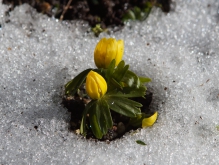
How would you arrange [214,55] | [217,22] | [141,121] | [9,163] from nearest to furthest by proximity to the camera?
[9,163] → [141,121] → [214,55] → [217,22]

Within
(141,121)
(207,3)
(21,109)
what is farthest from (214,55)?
(21,109)

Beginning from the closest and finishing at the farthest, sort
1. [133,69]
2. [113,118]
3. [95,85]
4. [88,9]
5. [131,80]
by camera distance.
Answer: [95,85] → [131,80] → [113,118] → [133,69] → [88,9]

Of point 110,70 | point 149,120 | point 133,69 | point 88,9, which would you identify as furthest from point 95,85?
point 88,9

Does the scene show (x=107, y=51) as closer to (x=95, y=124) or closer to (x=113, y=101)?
(x=113, y=101)

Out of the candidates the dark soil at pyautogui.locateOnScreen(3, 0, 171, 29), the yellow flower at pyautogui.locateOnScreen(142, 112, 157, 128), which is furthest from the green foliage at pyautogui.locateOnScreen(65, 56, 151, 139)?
the dark soil at pyautogui.locateOnScreen(3, 0, 171, 29)

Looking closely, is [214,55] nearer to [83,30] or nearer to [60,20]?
[83,30]

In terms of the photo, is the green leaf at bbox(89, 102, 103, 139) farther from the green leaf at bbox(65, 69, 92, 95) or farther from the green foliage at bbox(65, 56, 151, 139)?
the green leaf at bbox(65, 69, 92, 95)
